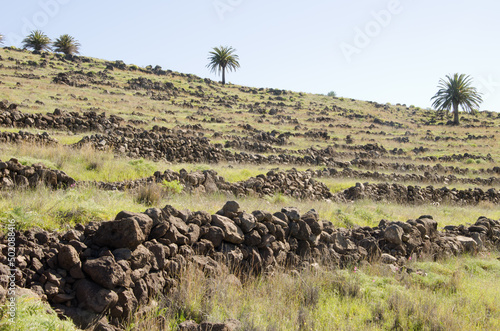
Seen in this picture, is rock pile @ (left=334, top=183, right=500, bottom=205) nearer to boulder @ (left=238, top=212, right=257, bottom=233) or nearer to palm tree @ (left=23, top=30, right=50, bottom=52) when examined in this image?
boulder @ (left=238, top=212, right=257, bottom=233)

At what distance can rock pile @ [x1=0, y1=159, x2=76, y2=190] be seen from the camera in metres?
7.48

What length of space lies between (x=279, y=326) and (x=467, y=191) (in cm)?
1708

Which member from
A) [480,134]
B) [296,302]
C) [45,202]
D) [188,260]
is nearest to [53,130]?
[45,202]

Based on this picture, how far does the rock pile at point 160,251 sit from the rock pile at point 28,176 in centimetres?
353

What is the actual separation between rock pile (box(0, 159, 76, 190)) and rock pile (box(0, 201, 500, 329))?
11.6ft

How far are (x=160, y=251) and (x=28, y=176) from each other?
15.4 feet

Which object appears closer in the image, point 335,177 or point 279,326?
point 279,326

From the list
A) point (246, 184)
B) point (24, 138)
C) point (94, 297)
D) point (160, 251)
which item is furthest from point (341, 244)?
point (24, 138)

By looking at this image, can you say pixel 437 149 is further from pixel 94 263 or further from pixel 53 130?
pixel 94 263

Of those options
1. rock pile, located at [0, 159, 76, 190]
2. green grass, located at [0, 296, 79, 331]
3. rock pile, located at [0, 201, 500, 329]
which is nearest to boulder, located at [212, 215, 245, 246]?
rock pile, located at [0, 201, 500, 329]

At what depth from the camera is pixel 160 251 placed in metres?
4.98

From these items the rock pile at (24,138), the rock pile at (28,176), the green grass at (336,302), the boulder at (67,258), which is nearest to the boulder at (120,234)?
the boulder at (67,258)

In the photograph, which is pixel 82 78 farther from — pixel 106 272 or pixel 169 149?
pixel 106 272

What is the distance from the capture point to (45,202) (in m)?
5.49
